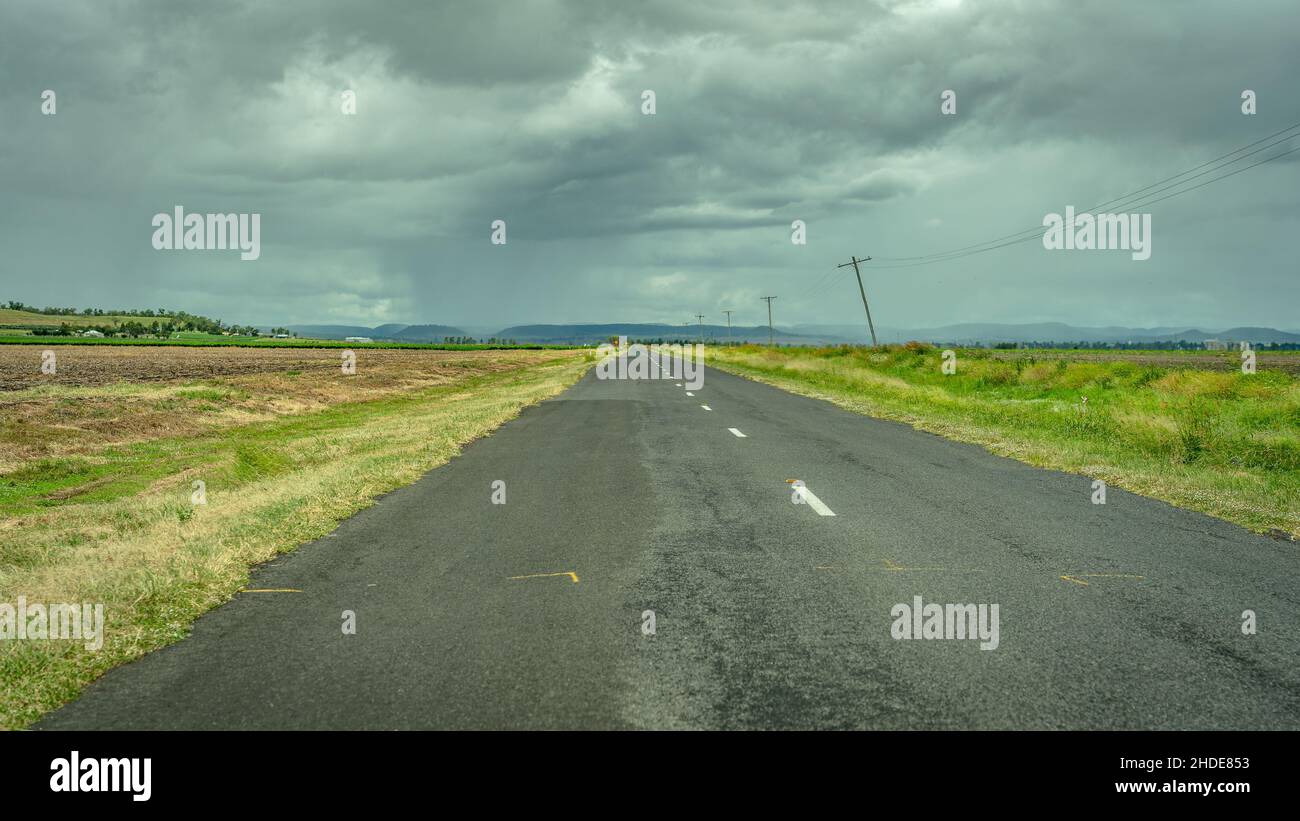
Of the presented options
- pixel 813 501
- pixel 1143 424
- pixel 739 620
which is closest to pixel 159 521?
pixel 739 620

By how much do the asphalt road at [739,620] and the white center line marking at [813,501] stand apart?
6 centimetres

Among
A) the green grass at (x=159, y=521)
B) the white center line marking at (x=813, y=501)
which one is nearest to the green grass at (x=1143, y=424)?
the white center line marking at (x=813, y=501)

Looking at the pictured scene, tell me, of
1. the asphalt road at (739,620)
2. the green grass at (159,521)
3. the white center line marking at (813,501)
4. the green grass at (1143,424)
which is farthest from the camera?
the green grass at (1143,424)

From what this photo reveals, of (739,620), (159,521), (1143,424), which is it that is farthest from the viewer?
(1143,424)

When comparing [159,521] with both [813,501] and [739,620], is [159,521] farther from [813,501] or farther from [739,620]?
[813,501]

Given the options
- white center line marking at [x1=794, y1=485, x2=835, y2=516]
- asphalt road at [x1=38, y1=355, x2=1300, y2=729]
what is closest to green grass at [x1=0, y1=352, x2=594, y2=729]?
asphalt road at [x1=38, y1=355, x2=1300, y2=729]

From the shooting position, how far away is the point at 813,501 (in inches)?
381

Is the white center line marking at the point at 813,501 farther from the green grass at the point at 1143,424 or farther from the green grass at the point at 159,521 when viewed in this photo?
the green grass at the point at 159,521

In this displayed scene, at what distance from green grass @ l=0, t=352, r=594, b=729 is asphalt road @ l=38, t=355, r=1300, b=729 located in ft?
0.97

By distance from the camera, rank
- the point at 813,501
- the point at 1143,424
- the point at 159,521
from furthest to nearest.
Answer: the point at 1143,424, the point at 813,501, the point at 159,521

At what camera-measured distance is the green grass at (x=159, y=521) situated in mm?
5016

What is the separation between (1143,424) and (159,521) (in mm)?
17588

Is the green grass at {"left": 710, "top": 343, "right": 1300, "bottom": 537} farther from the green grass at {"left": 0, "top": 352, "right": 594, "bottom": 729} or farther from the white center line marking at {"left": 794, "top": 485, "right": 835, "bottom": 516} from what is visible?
the green grass at {"left": 0, "top": 352, "right": 594, "bottom": 729}
